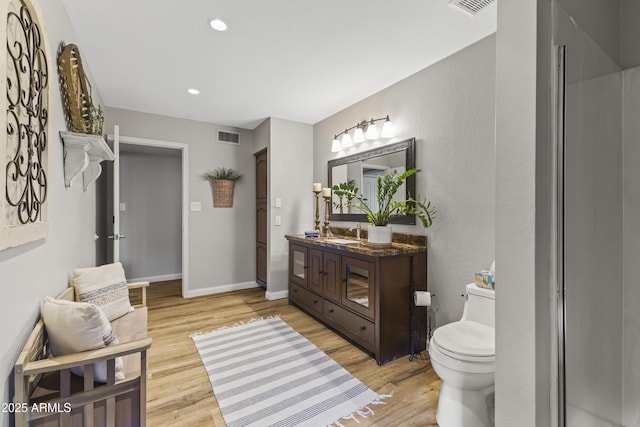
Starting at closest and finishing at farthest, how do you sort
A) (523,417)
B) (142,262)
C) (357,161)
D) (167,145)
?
(523,417) < (357,161) < (167,145) < (142,262)

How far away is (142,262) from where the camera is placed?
464 cm

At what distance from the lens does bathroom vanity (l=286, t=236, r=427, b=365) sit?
7.09ft

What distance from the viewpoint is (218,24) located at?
1.87 meters

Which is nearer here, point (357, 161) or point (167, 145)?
point (357, 161)

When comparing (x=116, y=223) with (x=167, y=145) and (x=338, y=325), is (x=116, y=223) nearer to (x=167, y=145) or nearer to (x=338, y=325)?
(x=167, y=145)

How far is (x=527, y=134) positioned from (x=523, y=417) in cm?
97

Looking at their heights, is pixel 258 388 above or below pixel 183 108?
below

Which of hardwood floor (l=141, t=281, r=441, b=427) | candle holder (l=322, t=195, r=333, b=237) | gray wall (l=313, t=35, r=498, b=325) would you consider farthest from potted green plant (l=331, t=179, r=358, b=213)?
hardwood floor (l=141, t=281, r=441, b=427)

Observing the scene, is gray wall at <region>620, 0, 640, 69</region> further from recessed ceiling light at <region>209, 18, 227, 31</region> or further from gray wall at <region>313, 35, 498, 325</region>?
recessed ceiling light at <region>209, 18, 227, 31</region>

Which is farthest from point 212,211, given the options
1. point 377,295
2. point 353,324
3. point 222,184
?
point 377,295

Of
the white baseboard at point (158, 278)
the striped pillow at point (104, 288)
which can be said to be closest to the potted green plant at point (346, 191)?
the striped pillow at point (104, 288)

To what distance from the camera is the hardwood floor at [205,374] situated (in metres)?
1.62

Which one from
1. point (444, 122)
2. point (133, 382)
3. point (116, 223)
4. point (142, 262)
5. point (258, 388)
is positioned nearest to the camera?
point (133, 382)

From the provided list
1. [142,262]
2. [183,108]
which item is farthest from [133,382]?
[142,262]
